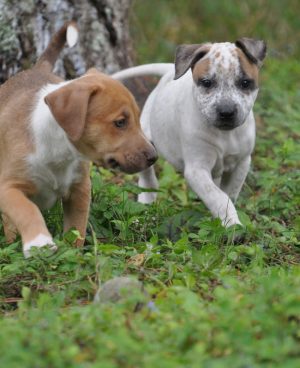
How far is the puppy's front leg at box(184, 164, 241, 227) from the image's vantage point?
18.1ft

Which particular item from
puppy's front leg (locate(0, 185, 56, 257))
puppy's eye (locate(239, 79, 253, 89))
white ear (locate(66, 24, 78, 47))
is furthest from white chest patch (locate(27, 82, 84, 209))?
puppy's eye (locate(239, 79, 253, 89))

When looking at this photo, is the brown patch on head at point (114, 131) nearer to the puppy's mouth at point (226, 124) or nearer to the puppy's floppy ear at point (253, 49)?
the puppy's mouth at point (226, 124)

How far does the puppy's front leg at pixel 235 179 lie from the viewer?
6.02 meters

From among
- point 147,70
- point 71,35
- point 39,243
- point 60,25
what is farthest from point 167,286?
point 60,25

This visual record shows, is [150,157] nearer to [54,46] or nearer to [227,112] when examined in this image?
[227,112]

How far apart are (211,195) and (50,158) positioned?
113cm

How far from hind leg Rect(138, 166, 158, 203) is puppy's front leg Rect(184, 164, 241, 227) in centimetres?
93

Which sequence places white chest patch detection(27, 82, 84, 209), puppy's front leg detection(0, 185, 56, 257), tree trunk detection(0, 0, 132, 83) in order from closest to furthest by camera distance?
puppy's front leg detection(0, 185, 56, 257) → white chest patch detection(27, 82, 84, 209) → tree trunk detection(0, 0, 132, 83)

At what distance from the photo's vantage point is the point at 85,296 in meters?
4.21

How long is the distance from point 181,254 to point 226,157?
126 cm

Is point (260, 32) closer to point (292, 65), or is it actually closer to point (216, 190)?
point (292, 65)

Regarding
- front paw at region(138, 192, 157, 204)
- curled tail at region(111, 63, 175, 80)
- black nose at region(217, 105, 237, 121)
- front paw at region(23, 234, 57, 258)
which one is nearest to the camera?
front paw at region(23, 234, 57, 258)

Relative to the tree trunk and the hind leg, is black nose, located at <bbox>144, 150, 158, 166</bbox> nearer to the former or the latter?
the hind leg

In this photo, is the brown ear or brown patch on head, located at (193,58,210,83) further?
brown patch on head, located at (193,58,210,83)
